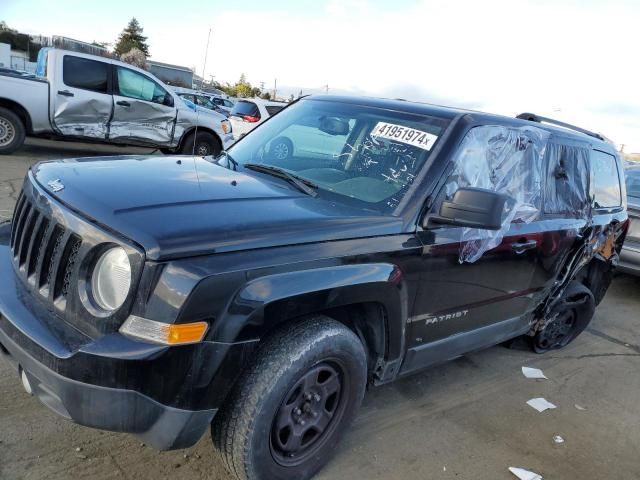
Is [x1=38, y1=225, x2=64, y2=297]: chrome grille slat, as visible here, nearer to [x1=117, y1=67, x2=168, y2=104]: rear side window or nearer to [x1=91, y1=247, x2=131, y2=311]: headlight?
[x1=91, y1=247, x2=131, y2=311]: headlight

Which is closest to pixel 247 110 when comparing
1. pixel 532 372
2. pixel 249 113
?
pixel 249 113

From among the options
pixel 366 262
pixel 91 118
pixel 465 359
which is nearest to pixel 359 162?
pixel 366 262

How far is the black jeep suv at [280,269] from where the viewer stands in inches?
78.0

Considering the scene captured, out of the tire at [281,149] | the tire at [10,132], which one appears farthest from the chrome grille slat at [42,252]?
the tire at [10,132]

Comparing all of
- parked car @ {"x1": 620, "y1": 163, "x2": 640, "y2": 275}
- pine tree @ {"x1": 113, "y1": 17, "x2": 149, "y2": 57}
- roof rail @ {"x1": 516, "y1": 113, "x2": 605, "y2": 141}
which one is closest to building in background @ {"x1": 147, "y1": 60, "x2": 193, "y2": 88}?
pine tree @ {"x1": 113, "y1": 17, "x2": 149, "y2": 57}

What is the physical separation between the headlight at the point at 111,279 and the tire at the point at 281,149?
148cm

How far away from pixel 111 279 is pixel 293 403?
3.15 feet

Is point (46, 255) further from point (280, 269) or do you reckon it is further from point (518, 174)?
point (518, 174)

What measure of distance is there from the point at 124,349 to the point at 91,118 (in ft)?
28.7

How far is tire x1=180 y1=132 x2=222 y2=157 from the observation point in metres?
11.1

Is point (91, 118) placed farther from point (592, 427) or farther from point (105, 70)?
point (592, 427)

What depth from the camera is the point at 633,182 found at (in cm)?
745

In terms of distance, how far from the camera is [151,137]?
1034 centimetres

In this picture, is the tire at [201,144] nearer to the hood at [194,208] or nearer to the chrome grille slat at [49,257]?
the hood at [194,208]
